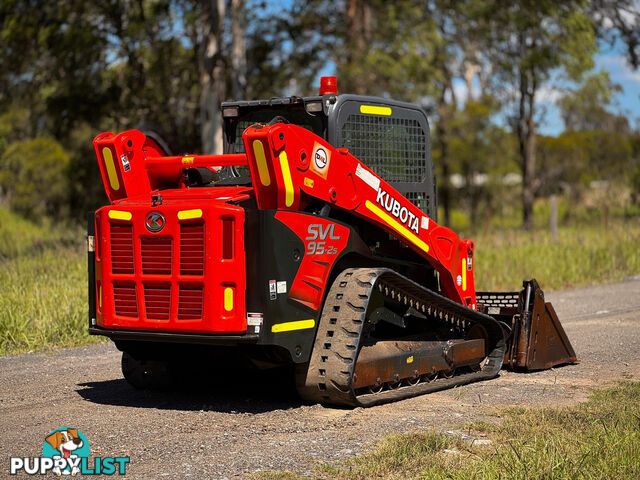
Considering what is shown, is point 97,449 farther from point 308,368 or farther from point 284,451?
point 308,368

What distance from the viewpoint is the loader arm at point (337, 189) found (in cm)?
657

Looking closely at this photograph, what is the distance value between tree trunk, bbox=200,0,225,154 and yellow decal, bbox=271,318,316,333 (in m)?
16.3

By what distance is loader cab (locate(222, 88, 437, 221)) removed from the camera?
7.62m

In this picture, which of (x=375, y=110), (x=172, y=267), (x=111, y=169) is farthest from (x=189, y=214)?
(x=375, y=110)

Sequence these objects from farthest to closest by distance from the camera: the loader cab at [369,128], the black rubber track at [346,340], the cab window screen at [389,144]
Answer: the cab window screen at [389,144], the loader cab at [369,128], the black rubber track at [346,340]

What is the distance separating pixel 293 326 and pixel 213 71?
675 inches

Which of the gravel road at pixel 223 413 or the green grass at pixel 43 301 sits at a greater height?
the green grass at pixel 43 301

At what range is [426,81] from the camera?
28.5 meters

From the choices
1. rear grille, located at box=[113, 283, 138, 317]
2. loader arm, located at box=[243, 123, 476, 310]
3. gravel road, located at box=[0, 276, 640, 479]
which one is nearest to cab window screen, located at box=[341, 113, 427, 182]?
loader arm, located at box=[243, 123, 476, 310]

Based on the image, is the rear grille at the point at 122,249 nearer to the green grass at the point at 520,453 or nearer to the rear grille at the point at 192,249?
the rear grille at the point at 192,249

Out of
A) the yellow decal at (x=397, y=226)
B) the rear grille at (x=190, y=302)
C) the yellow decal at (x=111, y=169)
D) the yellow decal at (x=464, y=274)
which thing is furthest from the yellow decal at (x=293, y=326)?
the yellow decal at (x=464, y=274)

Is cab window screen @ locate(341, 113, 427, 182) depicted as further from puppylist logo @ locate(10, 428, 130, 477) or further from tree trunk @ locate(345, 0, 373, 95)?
tree trunk @ locate(345, 0, 373, 95)

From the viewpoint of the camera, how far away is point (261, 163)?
6586mm

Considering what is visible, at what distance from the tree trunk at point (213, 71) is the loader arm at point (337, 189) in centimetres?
1512
